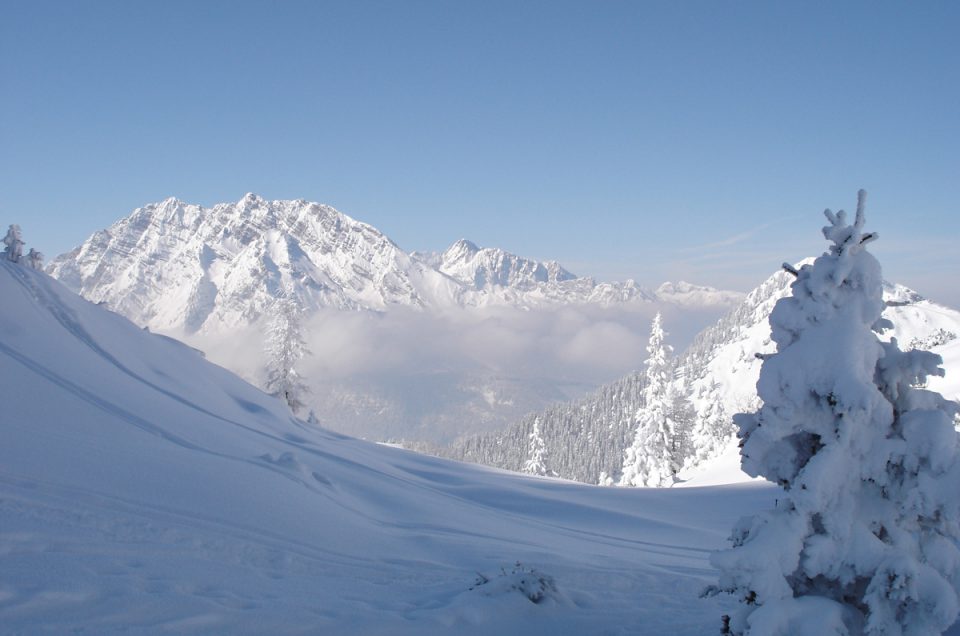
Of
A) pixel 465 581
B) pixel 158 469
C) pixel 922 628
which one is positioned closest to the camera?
pixel 922 628

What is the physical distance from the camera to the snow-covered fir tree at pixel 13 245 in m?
23.9

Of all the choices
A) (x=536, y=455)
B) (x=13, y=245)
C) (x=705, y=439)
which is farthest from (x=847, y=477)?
(x=705, y=439)

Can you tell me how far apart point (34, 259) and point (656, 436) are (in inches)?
1484

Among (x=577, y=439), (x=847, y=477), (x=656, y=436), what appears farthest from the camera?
(x=577, y=439)

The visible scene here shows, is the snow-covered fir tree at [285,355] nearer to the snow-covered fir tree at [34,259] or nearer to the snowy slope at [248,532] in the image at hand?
the snow-covered fir tree at [34,259]

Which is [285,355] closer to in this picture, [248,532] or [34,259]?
[34,259]

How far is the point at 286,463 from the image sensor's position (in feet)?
48.9

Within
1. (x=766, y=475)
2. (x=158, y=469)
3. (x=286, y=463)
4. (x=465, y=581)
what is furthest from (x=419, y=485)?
(x=766, y=475)

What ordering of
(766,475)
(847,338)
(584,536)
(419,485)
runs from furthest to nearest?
(419,485), (584,536), (766,475), (847,338)

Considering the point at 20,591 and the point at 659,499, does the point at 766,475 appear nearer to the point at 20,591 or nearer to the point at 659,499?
the point at 20,591

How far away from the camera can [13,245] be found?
24109mm

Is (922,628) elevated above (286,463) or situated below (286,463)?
above

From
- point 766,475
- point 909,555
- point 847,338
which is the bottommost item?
point 909,555

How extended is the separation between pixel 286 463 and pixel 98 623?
878cm
